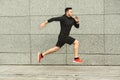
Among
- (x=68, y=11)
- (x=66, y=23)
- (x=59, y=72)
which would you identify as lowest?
(x=59, y=72)

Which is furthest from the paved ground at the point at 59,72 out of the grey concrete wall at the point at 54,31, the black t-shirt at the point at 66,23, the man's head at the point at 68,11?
the man's head at the point at 68,11

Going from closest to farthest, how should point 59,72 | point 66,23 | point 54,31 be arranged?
point 59,72, point 66,23, point 54,31

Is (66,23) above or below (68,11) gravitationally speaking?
below

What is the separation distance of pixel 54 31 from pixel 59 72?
7.93 feet

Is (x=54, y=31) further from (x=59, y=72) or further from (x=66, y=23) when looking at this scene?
(x=59, y=72)

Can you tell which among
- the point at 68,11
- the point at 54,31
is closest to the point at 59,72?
the point at 68,11

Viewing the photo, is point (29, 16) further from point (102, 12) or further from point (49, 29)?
point (102, 12)

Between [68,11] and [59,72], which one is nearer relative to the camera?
[59,72]

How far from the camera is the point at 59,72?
1180cm

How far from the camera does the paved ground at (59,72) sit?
10930 millimetres

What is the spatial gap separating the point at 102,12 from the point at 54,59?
2.46 meters

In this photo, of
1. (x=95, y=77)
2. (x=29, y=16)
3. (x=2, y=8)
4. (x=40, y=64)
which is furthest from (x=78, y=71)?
(x=2, y=8)

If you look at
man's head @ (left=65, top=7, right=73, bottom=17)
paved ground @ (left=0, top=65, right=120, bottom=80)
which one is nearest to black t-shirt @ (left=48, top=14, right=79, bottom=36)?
man's head @ (left=65, top=7, right=73, bottom=17)

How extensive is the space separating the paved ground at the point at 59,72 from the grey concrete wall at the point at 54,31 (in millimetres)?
698
